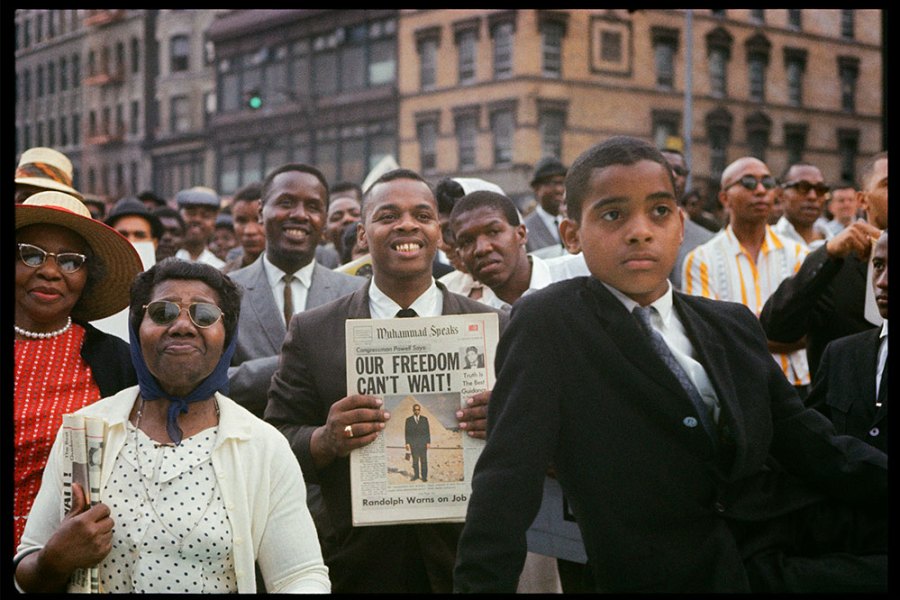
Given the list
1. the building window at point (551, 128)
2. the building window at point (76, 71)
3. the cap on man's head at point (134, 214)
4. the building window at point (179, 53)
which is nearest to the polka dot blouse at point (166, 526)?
Result: the cap on man's head at point (134, 214)

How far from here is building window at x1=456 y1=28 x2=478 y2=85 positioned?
37.6m

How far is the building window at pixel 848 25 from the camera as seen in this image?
40.9m

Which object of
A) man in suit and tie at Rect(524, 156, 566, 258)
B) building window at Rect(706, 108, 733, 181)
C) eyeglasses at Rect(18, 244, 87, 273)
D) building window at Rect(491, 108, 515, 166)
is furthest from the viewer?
building window at Rect(706, 108, 733, 181)

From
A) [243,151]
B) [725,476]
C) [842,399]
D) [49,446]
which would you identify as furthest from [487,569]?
[243,151]

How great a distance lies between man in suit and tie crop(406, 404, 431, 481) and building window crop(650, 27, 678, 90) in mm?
35354

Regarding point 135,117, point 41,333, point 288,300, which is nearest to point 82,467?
point 41,333

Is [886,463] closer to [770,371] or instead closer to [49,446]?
[770,371]

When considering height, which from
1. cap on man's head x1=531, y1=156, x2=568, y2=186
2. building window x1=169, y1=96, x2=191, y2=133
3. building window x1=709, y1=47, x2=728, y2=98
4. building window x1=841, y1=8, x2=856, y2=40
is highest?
building window x1=841, y1=8, x2=856, y2=40

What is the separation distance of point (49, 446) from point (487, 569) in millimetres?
2027

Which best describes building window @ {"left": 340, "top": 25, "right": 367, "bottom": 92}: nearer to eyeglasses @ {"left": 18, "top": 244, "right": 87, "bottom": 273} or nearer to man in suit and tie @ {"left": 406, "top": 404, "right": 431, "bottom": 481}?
eyeglasses @ {"left": 18, "top": 244, "right": 87, "bottom": 273}

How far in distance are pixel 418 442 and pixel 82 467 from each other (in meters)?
1.04

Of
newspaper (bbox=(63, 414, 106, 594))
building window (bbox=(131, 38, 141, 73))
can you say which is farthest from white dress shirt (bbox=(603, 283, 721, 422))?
building window (bbox=(131, 38, 141, 73))

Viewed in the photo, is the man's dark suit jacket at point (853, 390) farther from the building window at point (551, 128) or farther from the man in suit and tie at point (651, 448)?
the building window at point (551, 128)

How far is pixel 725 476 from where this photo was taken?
2691 millimetres
